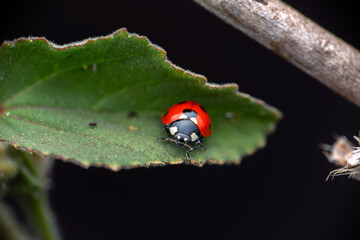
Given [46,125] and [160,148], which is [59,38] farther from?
[160,148]

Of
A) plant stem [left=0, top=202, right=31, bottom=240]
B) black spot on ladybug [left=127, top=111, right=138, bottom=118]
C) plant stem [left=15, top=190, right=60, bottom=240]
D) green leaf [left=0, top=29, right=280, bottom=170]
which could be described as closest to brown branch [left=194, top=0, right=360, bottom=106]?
green leaf [left=0, top=29, right=280, bottom=170]

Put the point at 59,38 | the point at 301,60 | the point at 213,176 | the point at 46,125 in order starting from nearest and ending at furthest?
the point at 301,60 → the point at 46,125 → the point at 59,38 → the point at 213,176

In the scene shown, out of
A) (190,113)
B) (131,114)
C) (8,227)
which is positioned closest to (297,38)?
(190,113)

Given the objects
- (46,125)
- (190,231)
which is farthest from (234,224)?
(46,125)

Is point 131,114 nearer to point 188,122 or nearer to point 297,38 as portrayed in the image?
point 188,122

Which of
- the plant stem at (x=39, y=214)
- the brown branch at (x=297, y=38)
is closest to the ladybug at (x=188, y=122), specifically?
the brown branch at (x=297, y=38)

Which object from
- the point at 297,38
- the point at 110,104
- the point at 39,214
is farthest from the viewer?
the point at 39,214

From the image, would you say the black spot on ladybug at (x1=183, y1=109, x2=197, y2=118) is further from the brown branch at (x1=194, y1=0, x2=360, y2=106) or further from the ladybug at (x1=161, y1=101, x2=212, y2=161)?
the brown branch at (x1=194, y1=0, x2=360, y2=106)

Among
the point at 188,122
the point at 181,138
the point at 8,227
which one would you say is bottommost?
the point at 8,227
